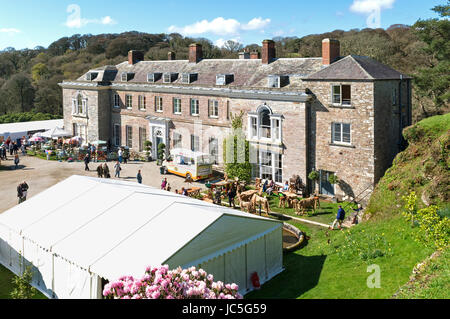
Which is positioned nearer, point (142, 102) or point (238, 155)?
point (238, 155)

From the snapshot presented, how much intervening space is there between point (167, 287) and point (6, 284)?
10.0 metres

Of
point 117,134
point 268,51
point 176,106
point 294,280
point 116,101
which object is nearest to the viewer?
point 294,280

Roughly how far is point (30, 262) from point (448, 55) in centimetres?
2882

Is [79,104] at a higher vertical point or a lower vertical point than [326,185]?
higher

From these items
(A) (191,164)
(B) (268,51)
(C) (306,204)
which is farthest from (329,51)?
(A) (191,164)

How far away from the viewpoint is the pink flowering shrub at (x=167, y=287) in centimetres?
817

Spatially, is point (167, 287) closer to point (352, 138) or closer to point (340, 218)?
point (340, 218)

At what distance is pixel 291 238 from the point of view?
2012 cm

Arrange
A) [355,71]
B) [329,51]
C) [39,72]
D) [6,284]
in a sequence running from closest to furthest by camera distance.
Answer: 1. [6,284]
2. [355,71]
3. [329,51]
4. [39,72]

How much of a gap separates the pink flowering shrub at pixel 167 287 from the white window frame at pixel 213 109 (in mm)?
25200

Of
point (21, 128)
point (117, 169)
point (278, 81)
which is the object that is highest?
point (278, 81)

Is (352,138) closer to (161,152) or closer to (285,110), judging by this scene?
(285,110)
